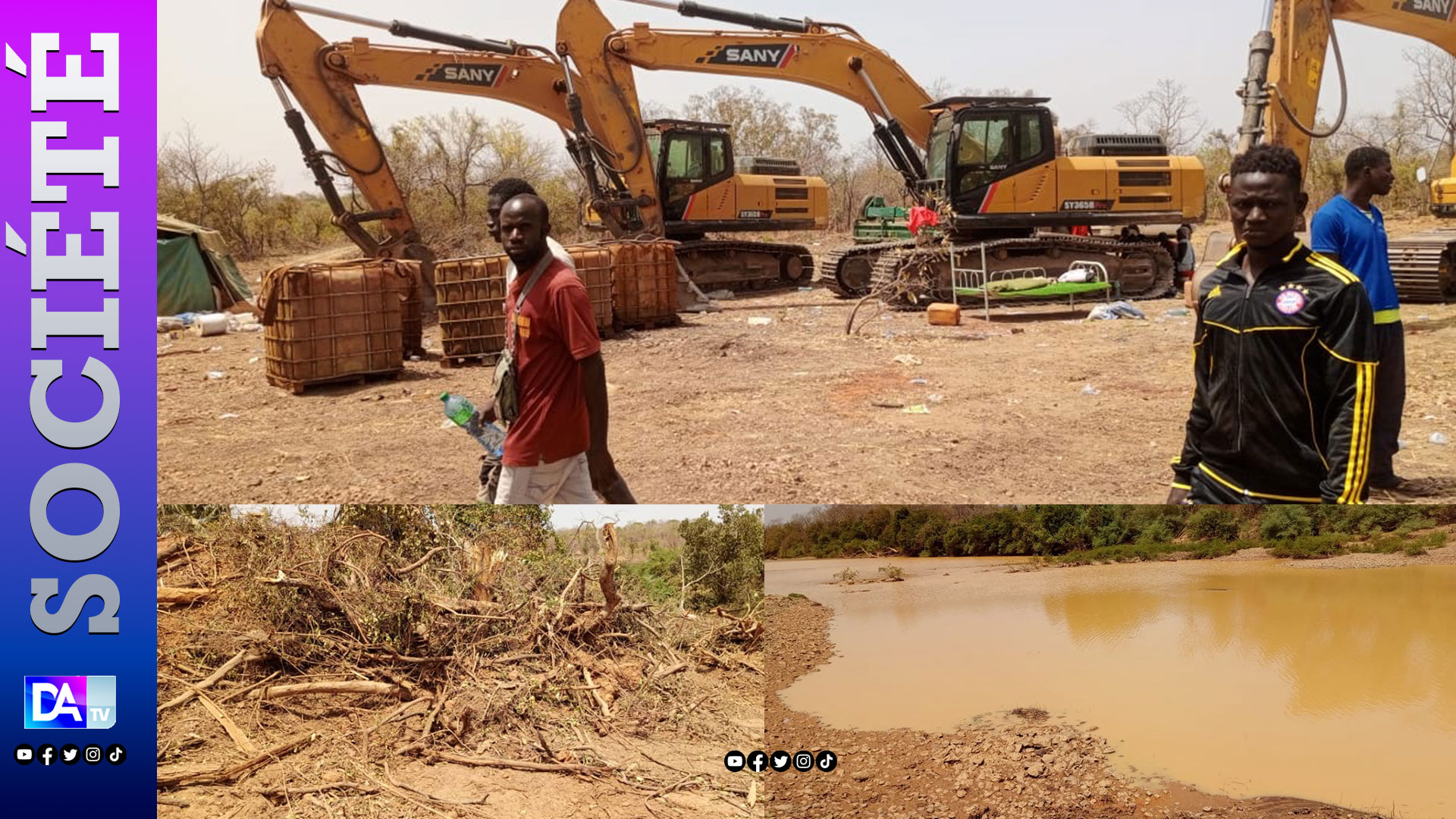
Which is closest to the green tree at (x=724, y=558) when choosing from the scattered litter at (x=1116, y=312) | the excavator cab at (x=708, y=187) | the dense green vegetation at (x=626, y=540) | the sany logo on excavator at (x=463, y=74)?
the dense green vegetation at (x=626, y=540)

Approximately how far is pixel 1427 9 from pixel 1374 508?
35.2 feet

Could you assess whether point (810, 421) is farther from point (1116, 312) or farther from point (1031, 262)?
point (1031, 262)

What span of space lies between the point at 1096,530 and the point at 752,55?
13.6 meters

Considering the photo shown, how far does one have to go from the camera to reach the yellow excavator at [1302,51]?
9258 millimetres

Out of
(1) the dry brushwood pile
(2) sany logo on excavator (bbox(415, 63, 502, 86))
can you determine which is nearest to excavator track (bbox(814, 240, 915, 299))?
(2) sany logo on excavator (bbox(415, 63, 502, 86))

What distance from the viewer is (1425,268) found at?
42.0ft

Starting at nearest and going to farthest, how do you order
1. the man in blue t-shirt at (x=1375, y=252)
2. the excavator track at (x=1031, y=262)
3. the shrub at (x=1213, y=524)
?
1. the shrub at (x=1213, y=524)
2. the man in blue t-shirt at (x=1375, y=252)
3. the excavator track at (x=1031, y=262)

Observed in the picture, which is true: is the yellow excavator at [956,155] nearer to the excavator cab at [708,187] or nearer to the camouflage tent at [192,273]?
the excavator cab at [708,187]

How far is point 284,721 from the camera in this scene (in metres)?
3.13

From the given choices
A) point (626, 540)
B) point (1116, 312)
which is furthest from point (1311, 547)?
point (1116, 312)

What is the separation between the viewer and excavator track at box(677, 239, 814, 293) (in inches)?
685

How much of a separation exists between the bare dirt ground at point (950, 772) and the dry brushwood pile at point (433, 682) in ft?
0.52

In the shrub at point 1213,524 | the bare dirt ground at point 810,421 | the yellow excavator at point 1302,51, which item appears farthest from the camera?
the yellow excavator at point 1302,51

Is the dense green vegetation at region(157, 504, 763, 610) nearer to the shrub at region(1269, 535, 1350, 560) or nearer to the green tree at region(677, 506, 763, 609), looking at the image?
the green tree at region(677, 506, 763, 609)
